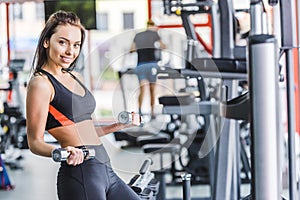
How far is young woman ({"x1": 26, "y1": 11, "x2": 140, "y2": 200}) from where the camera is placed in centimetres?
193

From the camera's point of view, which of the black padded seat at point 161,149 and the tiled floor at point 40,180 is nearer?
Result: the black padded seat at point 161,149

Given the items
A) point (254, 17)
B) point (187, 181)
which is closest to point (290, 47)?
point (254, 17)

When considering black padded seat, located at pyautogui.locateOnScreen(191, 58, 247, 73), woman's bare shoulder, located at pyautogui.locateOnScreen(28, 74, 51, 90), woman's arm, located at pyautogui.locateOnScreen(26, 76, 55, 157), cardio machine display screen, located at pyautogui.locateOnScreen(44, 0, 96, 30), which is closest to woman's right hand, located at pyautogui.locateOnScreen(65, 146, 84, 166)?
woman's arm, located at pyautogui.locateOnScreen(26, 76, 55, 157)

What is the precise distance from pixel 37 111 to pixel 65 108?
12 centimetres

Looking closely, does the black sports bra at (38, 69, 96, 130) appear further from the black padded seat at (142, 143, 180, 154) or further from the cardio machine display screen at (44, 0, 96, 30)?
the black padded seat at (142, 143, 180, 154)

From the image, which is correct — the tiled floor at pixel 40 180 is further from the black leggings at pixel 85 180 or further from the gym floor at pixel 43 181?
the black leggings at pixel 85 180

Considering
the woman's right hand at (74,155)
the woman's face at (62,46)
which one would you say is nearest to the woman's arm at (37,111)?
the woman's face at (62,46)

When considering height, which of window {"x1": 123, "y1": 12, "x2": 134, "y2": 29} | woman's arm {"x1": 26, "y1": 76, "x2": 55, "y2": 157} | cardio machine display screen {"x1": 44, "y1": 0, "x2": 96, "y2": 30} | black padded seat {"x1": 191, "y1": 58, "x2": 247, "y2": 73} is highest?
window {"x1": 123, "y1": 12, "x2": 134, "y2": 29}

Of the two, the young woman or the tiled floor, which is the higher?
the young woman

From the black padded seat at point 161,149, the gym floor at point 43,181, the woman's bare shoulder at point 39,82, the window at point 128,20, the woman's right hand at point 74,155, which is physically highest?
the window at point 128,20

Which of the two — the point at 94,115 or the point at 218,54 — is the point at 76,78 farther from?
the point at 218,54

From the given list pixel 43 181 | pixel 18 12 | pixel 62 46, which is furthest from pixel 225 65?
pixel 18 12

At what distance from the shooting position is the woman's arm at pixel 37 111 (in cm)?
191

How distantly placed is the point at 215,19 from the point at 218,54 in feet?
1.13
